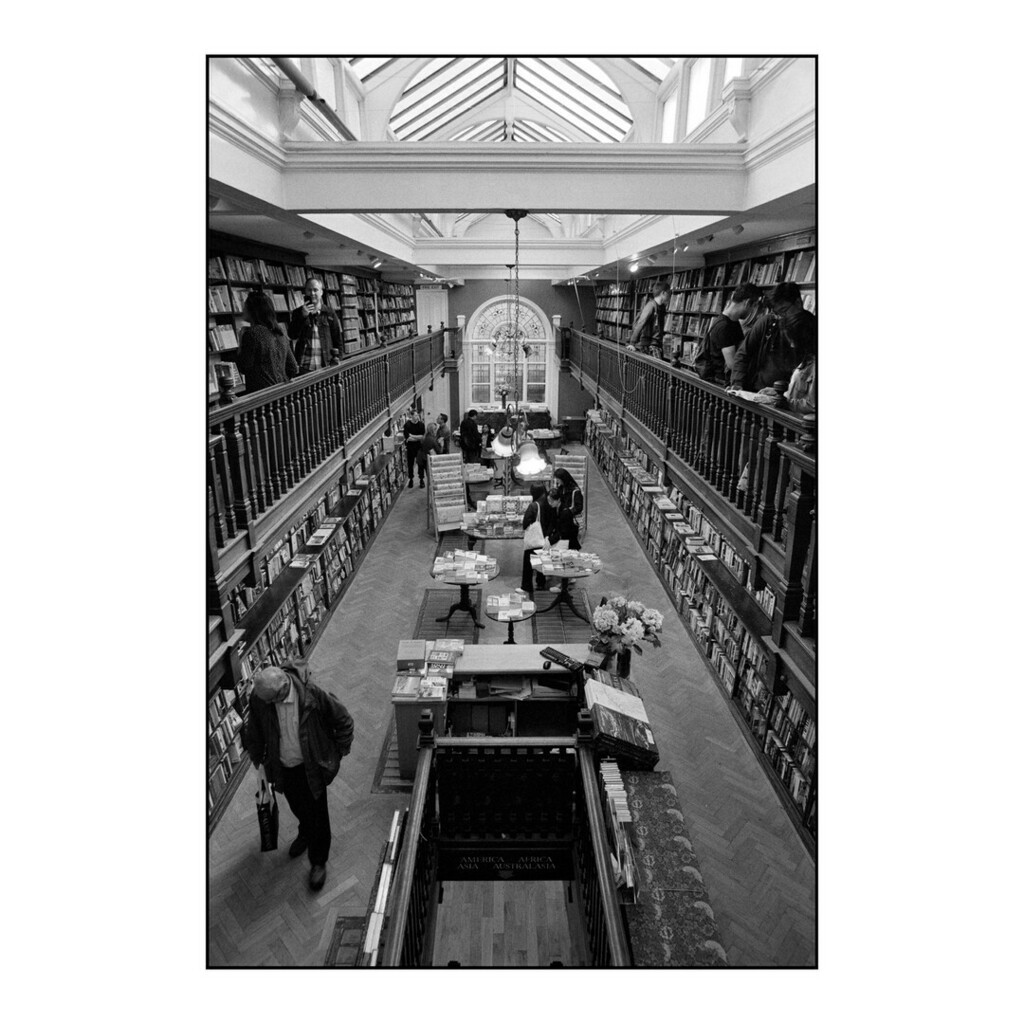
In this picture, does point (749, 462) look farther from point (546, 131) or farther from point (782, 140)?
point (546, 131)

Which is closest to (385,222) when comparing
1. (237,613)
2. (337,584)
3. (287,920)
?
(337,584)

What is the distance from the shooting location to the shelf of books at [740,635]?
3.90 meters

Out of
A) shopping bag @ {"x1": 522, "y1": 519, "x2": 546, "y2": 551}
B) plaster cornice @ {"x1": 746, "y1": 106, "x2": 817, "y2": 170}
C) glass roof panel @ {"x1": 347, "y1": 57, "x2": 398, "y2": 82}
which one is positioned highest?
glass roof panel @ {"x1": 347, "y1": 57, "x2": 398, "y2": 82}

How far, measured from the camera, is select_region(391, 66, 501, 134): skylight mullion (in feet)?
16.9

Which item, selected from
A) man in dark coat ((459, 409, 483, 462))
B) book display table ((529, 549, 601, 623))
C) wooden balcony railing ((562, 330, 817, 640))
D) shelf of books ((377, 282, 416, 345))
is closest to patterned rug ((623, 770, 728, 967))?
wooden balcony railing ((562, 330, 817, 640))

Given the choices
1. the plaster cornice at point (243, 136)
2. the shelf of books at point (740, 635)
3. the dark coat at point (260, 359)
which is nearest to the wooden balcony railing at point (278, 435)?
the dark coat at point (260, 359)

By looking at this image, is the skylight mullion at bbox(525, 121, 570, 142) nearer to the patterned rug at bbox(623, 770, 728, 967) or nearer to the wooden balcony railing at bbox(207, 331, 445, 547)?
the wooden balcony railing at bbox(207, 331, 445, 547)

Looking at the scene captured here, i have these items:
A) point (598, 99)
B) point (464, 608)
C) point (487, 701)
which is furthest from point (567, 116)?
point (487, 701)

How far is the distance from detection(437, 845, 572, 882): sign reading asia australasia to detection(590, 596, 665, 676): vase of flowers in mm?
1681

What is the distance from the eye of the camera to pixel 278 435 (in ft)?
15.4

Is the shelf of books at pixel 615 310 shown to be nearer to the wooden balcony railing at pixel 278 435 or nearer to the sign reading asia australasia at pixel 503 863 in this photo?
the wooden balcony railing at pixel 278 435

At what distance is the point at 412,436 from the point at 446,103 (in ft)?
22.9

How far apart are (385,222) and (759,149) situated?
5.95 meters
